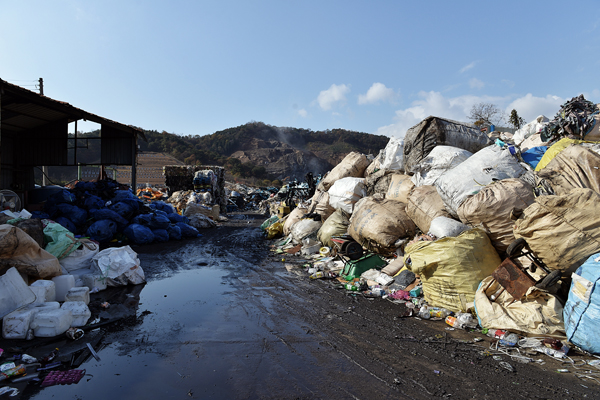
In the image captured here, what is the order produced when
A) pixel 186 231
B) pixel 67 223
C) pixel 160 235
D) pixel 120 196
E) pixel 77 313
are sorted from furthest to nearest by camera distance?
pixel 186 231, pixel 120 196, pixel 160 235, pixel 67 223, pixel 77 313

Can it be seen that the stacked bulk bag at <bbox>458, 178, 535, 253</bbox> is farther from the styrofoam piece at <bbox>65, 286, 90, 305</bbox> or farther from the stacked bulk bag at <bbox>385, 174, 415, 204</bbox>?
the styrofoam piece at <bbox>65, 286, 90, 305</bbox>

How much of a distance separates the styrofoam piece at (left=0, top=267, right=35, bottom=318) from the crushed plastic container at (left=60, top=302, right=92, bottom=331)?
319 millimetres

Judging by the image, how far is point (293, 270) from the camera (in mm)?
5367

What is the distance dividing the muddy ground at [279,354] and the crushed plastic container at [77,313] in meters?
0.14

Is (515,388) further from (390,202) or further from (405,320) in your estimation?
(390,202)

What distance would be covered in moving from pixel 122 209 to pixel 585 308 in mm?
8197

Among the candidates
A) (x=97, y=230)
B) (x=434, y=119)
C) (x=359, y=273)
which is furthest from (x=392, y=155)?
(x=97, y=230)

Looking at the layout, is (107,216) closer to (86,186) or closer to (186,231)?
(86,186)

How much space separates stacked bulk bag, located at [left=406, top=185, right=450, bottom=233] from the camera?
168 inches

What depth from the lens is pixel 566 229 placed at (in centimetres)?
260

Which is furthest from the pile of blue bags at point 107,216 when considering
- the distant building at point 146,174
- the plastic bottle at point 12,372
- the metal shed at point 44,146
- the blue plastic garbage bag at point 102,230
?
the distant building at point 146,174

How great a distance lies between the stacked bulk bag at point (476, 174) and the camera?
3840 mm

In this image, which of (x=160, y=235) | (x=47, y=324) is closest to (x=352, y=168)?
(x=160, y=235)

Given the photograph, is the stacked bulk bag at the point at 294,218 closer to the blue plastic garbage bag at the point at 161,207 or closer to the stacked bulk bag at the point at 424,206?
the stacked bulk bag at the point at 424,206
